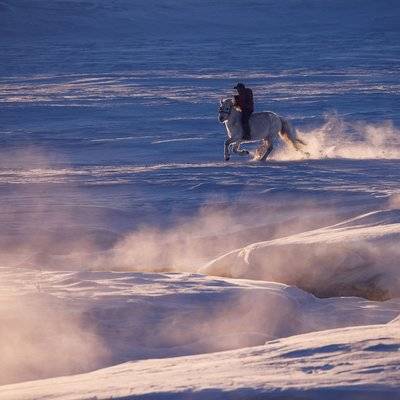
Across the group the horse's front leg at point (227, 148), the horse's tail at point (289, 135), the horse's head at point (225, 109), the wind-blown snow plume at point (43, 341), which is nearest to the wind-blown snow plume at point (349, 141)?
the horse's tail at point (289, 135)

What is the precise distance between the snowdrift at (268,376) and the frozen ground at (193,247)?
1cm

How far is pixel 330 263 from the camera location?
8.09 m

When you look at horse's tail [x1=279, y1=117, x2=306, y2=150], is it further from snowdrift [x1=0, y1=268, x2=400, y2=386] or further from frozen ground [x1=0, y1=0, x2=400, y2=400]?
snowdrift [x1=0, y1=268, x2=400, y2=386]

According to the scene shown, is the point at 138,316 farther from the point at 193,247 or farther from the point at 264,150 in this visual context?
the point at 264,150

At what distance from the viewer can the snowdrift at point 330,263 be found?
7.82 metres

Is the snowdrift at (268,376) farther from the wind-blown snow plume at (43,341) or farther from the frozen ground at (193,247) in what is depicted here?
the wind-blown snow plume at (43,341)

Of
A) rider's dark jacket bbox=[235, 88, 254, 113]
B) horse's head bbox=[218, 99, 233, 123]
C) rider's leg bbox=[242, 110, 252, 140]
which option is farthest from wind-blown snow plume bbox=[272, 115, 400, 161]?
horse's head bbox=[218, 99, 233, 123]

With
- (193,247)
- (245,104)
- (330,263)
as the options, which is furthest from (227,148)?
(330,263)

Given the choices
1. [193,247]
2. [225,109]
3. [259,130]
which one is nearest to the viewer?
[193,247]

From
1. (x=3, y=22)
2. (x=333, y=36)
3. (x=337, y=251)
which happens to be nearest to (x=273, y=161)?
(x=337, y=251)

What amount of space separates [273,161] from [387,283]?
26.7 feet

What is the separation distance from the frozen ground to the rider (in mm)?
571

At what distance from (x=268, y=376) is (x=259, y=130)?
39.4 feet

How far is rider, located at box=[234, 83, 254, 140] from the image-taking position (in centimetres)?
1540
